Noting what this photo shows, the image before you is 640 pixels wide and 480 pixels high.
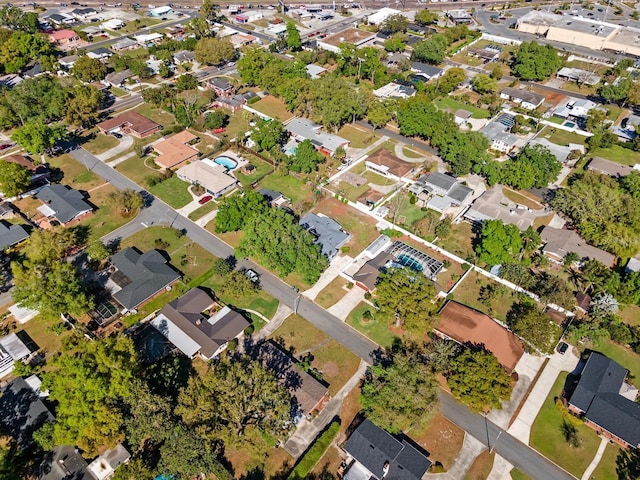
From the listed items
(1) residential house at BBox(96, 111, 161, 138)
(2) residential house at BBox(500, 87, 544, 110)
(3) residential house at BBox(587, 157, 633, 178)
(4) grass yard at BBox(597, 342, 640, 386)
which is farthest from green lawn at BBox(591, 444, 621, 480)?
(1) residential house at BBox(96, 111, 161, 138)

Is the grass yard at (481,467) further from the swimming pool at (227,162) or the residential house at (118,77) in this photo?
the residential house at (118,77)

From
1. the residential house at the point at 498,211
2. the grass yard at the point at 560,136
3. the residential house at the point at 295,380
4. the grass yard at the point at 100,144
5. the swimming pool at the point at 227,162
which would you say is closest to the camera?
the residential house at the point at 295,380

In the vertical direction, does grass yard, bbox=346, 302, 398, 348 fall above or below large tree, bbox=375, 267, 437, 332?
below

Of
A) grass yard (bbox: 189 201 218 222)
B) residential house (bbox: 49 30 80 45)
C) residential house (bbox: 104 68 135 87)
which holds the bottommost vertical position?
grass yard (bbox: 189 201 218 222)

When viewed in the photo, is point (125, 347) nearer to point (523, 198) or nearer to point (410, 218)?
point (410, 218)

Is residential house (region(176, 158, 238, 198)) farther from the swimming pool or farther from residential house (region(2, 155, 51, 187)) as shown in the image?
residential house (region(2, 155, 51, 187))

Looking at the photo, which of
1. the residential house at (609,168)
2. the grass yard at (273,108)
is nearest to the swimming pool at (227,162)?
the grass yard at (273,108)

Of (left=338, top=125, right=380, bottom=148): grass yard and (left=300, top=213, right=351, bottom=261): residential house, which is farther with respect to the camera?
(left=338, top=125, right=380, bottom=148): grass yard
